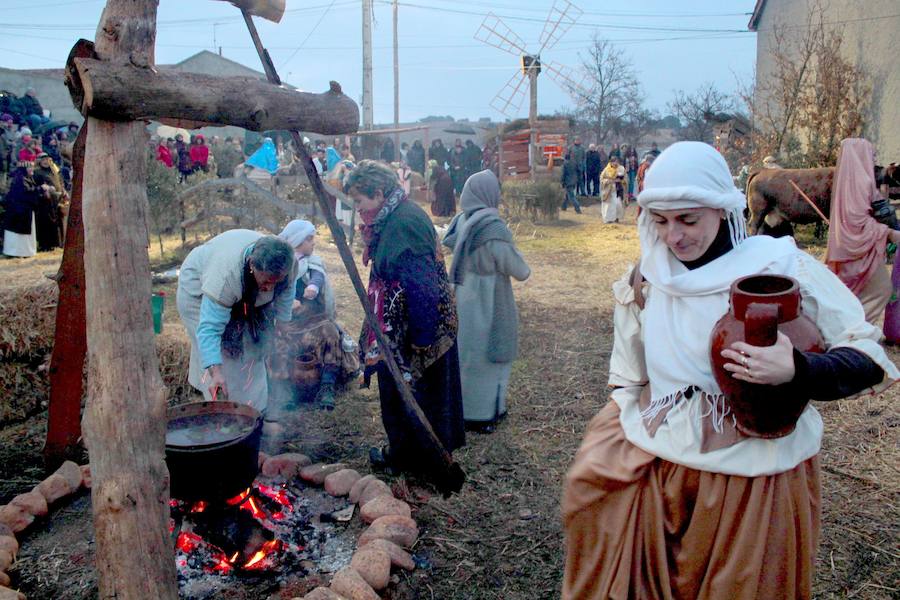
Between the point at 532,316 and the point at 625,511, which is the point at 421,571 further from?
the point at 532,316

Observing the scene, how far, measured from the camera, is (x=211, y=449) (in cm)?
332

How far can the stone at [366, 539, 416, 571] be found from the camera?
358cm

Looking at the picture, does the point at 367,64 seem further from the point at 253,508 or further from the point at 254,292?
the point at 253,508

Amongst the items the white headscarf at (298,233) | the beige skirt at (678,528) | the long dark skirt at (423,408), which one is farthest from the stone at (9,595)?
the white headscarf at (298,233)

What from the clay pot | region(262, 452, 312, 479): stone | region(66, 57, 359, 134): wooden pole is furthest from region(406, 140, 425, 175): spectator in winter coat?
the clay pot

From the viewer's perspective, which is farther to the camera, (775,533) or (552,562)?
(552,562)

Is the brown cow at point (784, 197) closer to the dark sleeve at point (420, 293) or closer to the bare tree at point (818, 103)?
the bare tree at point (818, 103)

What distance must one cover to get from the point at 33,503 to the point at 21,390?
2013 mm

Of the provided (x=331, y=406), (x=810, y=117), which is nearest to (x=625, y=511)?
(x=331, y=406)

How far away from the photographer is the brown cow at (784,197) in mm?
12000

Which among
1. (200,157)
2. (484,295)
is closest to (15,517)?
(484,295)

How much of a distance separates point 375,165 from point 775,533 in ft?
9.93

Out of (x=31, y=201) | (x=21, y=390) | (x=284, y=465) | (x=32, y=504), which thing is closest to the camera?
(x=32, y=504)

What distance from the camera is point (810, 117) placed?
1700cm
